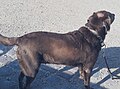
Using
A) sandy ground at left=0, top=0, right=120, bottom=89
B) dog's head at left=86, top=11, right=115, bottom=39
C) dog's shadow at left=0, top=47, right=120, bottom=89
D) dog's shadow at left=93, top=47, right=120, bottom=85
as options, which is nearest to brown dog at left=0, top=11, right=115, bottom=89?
dog's head at left=86, top=11, right=115, bottom=39

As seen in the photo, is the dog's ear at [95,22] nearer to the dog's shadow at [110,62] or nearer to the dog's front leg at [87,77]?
the dog's front leg at [87,77]

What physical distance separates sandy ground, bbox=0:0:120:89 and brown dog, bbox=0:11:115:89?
599 mm

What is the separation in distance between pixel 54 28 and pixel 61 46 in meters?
2.94

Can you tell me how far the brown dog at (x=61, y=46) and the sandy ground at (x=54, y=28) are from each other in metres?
0.60

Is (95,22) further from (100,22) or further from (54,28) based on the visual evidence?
(54,28)

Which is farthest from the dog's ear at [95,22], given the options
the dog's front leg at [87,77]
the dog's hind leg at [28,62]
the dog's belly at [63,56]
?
the dog's hind leg at [28,62]

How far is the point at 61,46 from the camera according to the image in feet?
18.3

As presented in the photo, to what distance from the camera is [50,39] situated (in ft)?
18.2

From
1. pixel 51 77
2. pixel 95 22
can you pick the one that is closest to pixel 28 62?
pixel 51 77

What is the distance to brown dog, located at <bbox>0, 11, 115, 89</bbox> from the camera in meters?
5.49

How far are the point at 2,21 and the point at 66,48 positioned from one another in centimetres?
353

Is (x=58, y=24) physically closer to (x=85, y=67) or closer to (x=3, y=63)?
(x=3, y=63)

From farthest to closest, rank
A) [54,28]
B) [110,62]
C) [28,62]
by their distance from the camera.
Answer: [54,28] < [110,62] < [28,62]

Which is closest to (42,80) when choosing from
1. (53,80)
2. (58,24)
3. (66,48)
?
(53,80)
